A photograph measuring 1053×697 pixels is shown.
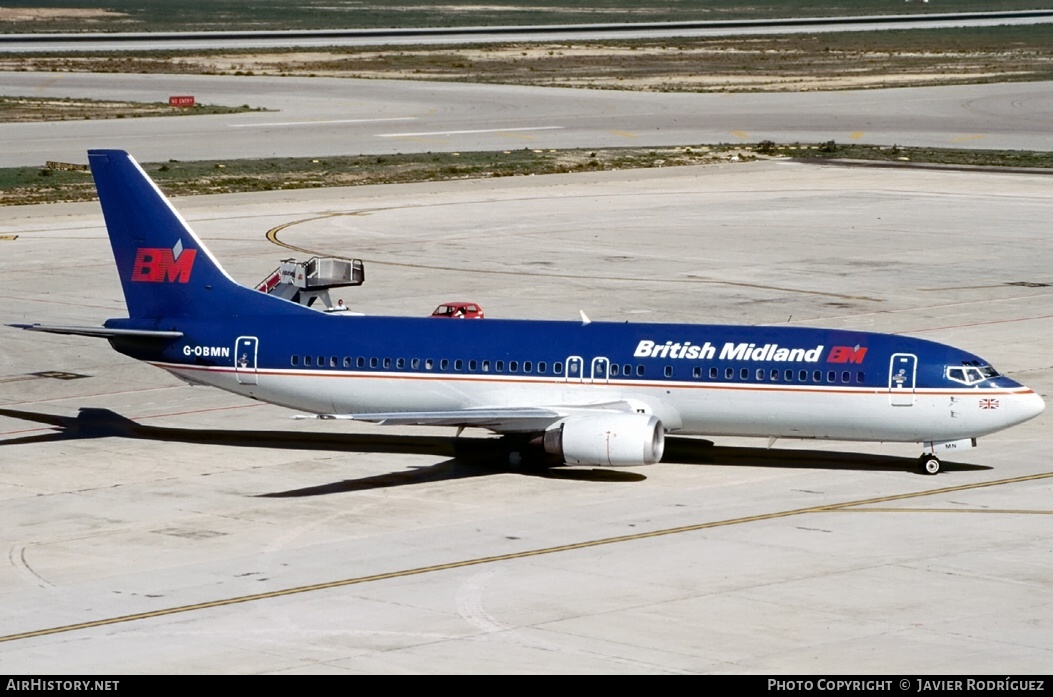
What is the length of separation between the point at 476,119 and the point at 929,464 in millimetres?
105095

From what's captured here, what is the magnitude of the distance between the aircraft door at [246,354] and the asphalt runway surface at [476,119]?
75154mm

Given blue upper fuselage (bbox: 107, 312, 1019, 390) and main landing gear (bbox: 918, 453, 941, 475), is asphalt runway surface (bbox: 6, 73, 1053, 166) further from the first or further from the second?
main landing gear (bbox: 918, 453, 941, 475)

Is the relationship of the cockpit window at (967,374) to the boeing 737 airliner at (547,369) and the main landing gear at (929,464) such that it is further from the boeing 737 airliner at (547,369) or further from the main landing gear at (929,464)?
the main landing gear at (929,464)

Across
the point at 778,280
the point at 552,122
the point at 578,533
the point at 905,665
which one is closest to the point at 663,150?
the point at 552,122

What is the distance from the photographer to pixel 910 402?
148 feet

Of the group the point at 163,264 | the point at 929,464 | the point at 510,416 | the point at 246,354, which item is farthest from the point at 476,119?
the point at 929,464

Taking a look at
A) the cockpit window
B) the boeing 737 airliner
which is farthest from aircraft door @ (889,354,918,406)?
the cockpit window

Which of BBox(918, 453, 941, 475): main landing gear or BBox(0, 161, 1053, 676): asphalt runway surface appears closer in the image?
BBox(0, 161, 1053, 676): asphalt runway surface

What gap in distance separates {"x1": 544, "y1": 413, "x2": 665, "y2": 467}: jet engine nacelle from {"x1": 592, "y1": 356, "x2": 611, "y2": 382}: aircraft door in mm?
1677

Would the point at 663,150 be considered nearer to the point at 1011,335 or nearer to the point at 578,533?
the point at 1011,335

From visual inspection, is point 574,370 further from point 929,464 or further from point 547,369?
point 929,464

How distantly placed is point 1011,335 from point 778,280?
15.7 m

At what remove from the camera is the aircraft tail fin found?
50.2m

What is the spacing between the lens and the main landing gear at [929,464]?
4616 cm
